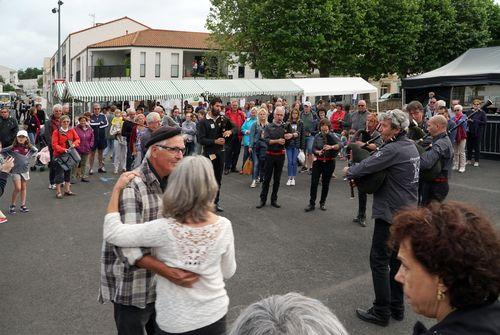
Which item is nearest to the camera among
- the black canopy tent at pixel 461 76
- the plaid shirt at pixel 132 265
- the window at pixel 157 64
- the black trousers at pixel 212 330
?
the black trousers at pixel 212 330

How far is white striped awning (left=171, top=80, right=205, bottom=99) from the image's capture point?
21.9 m

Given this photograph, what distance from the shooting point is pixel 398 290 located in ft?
14.4

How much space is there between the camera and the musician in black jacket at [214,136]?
28.2 ft

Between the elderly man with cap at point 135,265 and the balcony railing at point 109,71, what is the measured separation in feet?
165

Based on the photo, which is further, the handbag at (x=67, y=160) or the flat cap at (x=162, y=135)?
the handbag at (x=67, y=160)

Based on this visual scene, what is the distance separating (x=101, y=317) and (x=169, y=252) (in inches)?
97.4

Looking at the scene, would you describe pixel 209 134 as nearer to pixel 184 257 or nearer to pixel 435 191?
pixel 435 191

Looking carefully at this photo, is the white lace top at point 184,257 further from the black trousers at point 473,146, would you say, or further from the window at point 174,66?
the window at point 174,66

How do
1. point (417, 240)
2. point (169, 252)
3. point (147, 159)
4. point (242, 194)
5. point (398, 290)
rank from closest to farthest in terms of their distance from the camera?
point (417, 240) → point (169, 252) → point (147, 159) → point (398, 290) → point (242, 194)

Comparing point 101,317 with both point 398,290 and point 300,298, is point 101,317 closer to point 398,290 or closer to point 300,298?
point 398,290

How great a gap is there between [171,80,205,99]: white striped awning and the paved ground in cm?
1204

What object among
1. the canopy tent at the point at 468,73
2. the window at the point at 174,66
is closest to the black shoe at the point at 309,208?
the canopy tent at the point at 468,73

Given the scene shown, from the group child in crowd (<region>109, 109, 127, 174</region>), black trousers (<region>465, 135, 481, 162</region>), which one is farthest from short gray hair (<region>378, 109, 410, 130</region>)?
black trousers (<region>465, 135, 481, 162</region>)

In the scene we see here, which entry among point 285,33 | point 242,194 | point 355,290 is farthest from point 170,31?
point 355,290
